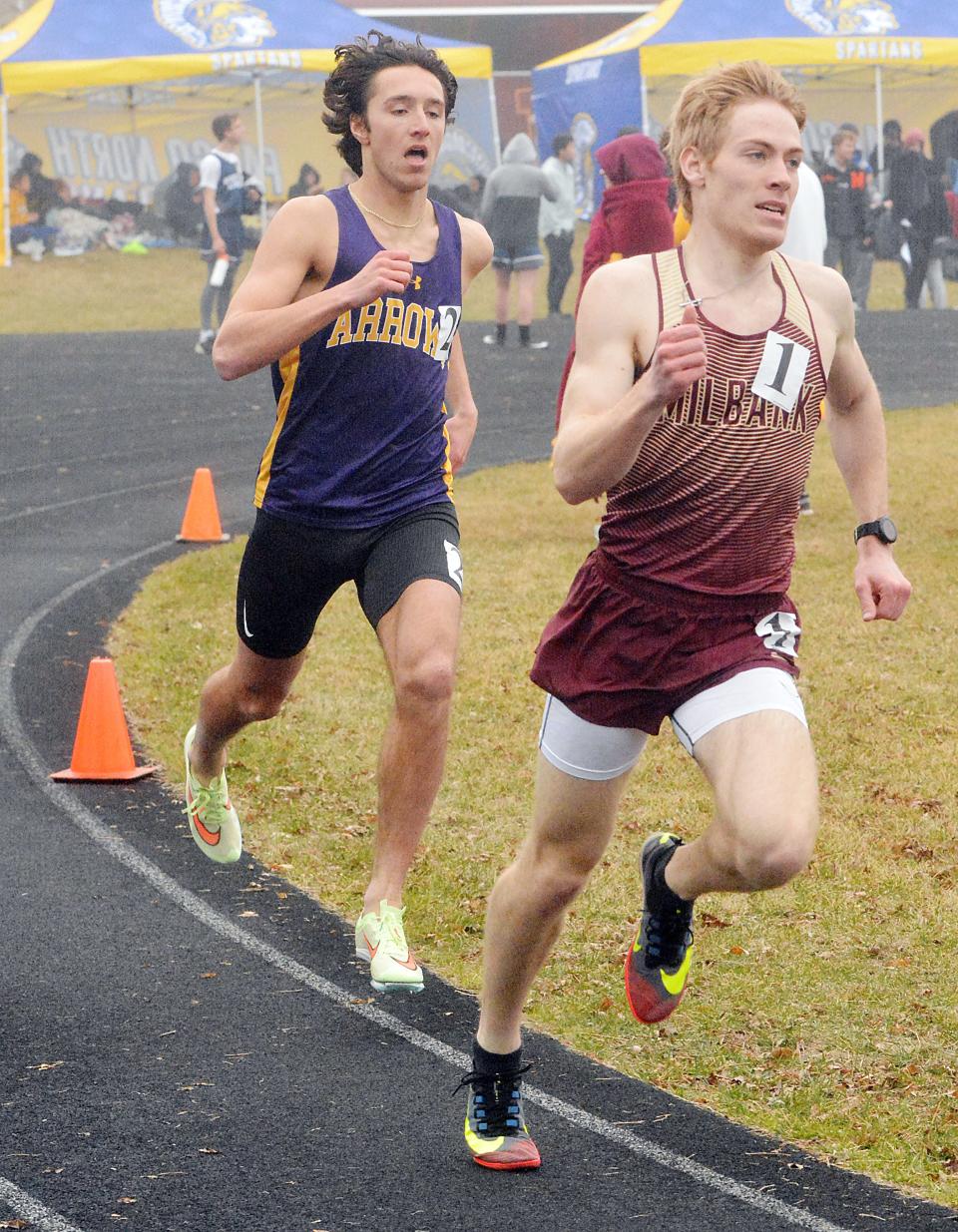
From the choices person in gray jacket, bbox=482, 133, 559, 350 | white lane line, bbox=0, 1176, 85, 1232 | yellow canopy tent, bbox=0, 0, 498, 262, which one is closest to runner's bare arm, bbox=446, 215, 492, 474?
white lane line, bbox=0, 1176, 85, 1232

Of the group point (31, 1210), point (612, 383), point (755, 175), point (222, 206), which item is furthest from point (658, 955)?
point (222, 206)

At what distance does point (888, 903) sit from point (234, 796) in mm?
2590

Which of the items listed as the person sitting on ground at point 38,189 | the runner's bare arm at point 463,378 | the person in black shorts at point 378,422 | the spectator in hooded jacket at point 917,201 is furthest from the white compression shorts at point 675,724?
the person sitting on ground at point 38,189

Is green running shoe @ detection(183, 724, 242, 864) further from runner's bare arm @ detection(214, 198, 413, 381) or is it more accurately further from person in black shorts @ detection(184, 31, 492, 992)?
runner's bare arm @ detection(214, 198, 413, 381)

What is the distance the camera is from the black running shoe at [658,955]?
3.85m

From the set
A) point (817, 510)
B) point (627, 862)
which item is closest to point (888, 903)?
point (627, 862)

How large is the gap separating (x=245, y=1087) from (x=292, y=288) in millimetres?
2080

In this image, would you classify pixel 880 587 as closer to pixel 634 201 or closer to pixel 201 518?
pixel 634 201

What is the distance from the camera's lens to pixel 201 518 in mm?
11750

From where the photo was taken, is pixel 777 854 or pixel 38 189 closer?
pixel 777 854

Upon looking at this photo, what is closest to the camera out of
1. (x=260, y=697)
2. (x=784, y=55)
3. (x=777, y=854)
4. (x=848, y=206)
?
(x=777, y=854)

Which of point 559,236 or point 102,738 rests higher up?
point 559,236

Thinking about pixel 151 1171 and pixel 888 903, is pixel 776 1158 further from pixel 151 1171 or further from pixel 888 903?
pixel 888 903

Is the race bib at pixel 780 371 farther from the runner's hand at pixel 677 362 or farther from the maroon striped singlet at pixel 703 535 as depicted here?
the runner's hand at pixel 677 362
